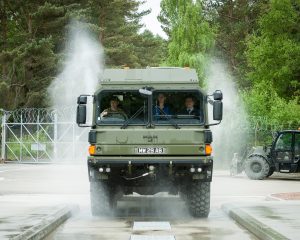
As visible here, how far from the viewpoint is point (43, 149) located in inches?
1818

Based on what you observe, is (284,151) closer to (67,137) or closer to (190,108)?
(190,108)

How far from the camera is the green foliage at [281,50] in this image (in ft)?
176

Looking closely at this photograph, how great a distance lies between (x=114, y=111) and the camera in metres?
16.2

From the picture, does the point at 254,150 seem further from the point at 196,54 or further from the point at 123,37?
the point at 123,37

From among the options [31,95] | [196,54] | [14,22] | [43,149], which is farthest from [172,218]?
[14,22]

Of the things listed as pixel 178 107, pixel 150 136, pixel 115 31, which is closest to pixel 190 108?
pixel 178 107

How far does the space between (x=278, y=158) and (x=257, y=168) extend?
887 mm

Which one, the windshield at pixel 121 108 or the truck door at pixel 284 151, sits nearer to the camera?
the windshield at pixel 121 108

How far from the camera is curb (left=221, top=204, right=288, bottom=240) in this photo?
38.6ft

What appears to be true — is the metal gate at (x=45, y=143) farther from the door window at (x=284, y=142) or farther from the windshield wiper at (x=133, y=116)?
the windshield wiper at (x=133, y=116)

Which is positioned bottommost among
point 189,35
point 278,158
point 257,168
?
point 257,168

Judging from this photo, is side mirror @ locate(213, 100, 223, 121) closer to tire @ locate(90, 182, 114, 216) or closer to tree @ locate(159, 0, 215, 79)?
tire @ locate(90, 182, 114, 216)

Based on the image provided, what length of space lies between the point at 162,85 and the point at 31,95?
142 feet

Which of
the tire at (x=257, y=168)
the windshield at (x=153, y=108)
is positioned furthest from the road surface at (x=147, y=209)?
the windshield at (x=153, y=108)
